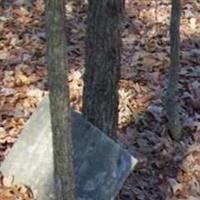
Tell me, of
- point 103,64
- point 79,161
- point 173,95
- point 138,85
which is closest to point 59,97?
point 103,64

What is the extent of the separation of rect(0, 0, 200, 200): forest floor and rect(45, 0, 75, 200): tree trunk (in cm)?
108

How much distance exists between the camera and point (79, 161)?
4691 millimetres

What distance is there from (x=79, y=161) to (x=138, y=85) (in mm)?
1891

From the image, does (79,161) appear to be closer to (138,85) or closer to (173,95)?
(173,95)

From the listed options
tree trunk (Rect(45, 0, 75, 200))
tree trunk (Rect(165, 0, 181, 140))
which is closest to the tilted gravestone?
tree trunk (Rect(45, 0, 75, 200))

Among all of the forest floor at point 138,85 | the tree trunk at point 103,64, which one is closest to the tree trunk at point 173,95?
the forest floor at point 138,85

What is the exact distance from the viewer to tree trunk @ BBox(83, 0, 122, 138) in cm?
445

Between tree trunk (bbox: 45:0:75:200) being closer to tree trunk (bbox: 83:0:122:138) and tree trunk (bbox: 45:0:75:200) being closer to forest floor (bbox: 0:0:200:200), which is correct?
tree trunk (bbox: 83:0:122:138)

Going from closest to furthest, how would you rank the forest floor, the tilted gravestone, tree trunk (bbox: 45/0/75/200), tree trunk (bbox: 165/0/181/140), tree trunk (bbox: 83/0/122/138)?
tree trunk (bbox: 45/0/75/200), tree trunk (bbox: 83/0/122/138), the tilted gravestone, the forest floor, tree trunk (bbox: 165/0/181/140)

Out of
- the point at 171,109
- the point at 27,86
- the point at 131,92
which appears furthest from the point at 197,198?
the point at 27,86

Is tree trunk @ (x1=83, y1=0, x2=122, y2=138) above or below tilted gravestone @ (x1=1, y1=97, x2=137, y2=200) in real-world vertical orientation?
above

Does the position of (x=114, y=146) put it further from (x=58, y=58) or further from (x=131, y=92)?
(x=131, y=92)

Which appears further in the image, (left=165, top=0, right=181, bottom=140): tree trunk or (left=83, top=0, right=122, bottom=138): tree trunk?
(left=165, top=0, right=181, bottom=140): tree trunk

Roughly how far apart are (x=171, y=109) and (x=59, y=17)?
8.64 feet
